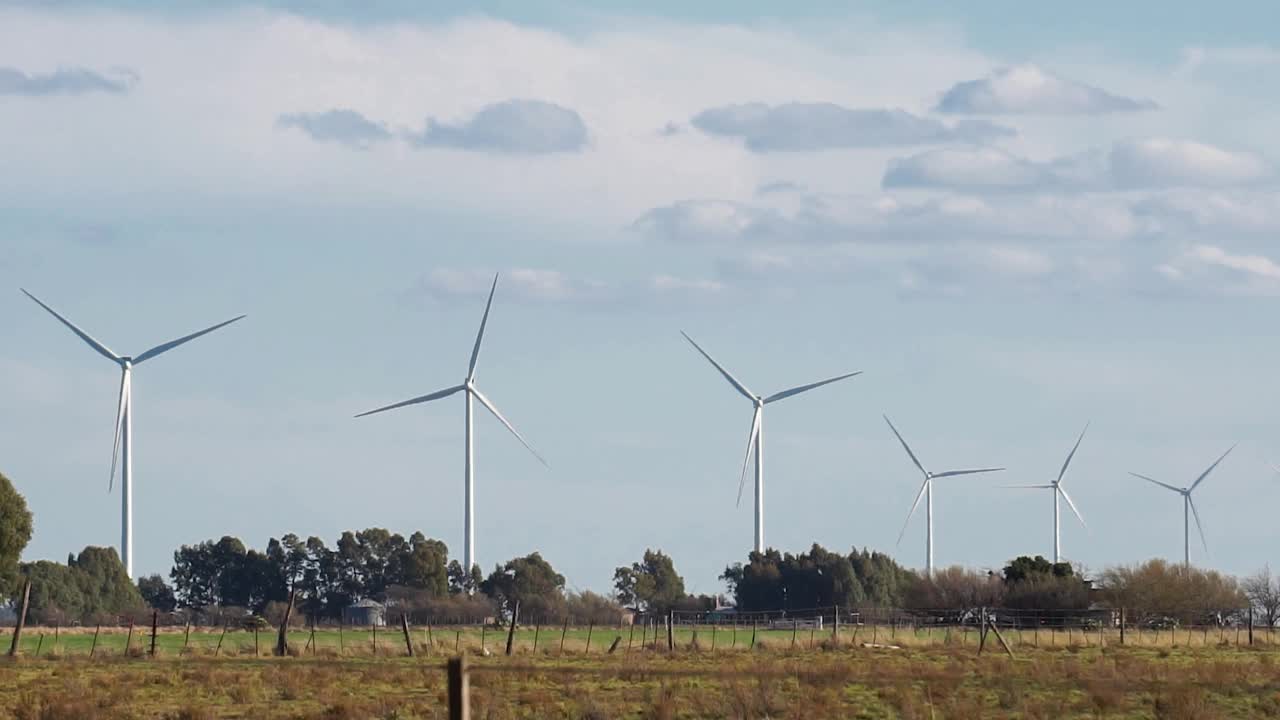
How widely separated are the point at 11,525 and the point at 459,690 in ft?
317

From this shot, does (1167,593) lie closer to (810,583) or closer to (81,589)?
(810,583)

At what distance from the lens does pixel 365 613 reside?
557ft

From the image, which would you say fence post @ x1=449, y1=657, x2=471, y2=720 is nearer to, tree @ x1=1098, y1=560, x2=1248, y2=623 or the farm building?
tree @ x1=1098, y1=560, x2=1248, y2=623

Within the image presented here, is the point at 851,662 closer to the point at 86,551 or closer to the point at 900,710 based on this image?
the point at 900,710

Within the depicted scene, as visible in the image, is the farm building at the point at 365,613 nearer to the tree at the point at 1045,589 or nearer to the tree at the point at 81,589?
the tree at the point at 81,589

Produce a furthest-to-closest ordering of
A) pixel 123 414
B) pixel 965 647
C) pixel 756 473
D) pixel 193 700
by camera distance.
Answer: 1. pixel 756 473
2. pixel 123 414
3. pixel 965 647
4. pixel 193 700

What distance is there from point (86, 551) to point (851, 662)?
122m

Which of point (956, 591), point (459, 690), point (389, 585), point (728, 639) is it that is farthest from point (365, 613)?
point (459, 690)

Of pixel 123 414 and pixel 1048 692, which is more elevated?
pixel 123 414

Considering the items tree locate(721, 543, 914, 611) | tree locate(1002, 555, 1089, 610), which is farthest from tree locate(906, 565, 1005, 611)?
tree locate(721, 543, 914, 611)

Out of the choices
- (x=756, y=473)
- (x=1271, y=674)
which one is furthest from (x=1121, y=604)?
(x=1271, y=674)

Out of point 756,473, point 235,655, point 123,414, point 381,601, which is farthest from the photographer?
point 381,601

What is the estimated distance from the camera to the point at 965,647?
76.2 meters

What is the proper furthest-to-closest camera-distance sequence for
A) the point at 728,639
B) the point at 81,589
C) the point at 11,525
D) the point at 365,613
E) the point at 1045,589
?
the point at 365,613 < the point at 81,589 < the point at 1045,589 < the point at 11,525 < the point at 728,639
